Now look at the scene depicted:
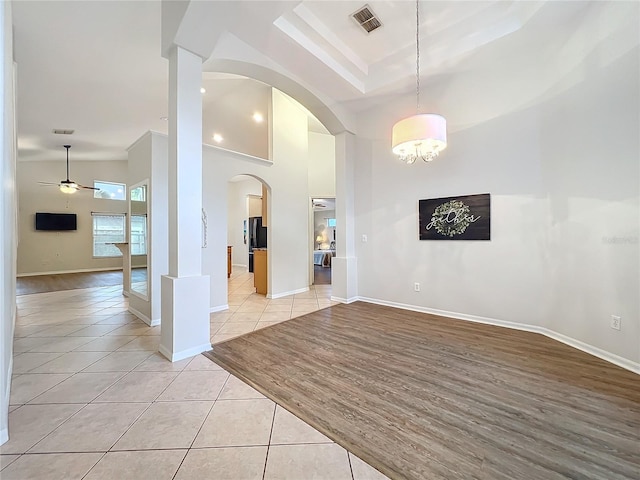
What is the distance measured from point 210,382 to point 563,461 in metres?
2.35

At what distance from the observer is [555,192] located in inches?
122

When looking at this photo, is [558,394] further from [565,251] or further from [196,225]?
[196,225]

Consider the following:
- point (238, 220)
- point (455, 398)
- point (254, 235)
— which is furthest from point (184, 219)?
point (238, 220)

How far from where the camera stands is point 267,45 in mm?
3223

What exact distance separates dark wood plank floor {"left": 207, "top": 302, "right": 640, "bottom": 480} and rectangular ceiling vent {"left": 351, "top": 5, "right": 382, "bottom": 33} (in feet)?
12.6

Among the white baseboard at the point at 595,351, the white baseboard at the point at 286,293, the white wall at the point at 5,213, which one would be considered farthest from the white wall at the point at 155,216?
the white baseboard at the point at 595,351

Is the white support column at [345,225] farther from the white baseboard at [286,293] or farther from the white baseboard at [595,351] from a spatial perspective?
the white baseboard at [595,351]

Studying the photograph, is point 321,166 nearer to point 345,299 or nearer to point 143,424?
point 345,299

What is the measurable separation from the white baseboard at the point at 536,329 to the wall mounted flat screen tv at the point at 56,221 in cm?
947

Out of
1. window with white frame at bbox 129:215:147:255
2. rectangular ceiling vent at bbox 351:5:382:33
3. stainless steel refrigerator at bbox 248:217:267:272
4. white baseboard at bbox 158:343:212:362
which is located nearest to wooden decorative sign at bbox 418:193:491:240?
rectangular ceiling vent at bbox 351:5:382:33

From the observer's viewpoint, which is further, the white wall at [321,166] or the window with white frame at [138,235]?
the white wall at [321,166]

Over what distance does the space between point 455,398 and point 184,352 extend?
2442 mm

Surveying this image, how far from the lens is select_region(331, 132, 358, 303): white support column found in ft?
16.1

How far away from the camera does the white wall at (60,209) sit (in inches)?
321
